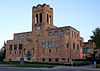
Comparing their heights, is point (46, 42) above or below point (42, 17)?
below

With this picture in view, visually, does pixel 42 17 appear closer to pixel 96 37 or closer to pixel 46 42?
pixel 46 42

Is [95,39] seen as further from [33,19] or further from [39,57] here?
[33,19]

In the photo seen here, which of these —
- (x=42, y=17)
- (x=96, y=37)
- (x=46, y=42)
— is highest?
(x=42, y=17)

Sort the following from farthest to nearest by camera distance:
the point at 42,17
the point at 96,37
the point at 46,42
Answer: the point at 42,17, the point at 46,42, the point at 96,37

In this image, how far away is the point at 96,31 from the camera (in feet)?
175

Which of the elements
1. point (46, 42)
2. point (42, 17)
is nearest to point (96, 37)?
point (46, 42)

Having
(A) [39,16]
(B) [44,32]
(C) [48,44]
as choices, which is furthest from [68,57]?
(A) [39,16]

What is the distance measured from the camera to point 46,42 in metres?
71.4

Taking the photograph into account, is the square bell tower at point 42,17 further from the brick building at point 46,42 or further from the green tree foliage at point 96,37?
the green tree foliage at point 96,37

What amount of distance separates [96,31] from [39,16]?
3293 cm

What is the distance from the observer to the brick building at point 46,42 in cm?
6800

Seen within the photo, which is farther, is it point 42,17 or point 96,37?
point 42,17

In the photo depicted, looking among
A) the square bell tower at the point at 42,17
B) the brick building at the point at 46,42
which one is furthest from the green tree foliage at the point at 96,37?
the square bell tower at the point at 42,17

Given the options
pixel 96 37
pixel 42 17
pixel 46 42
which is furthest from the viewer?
pixel 42 17
